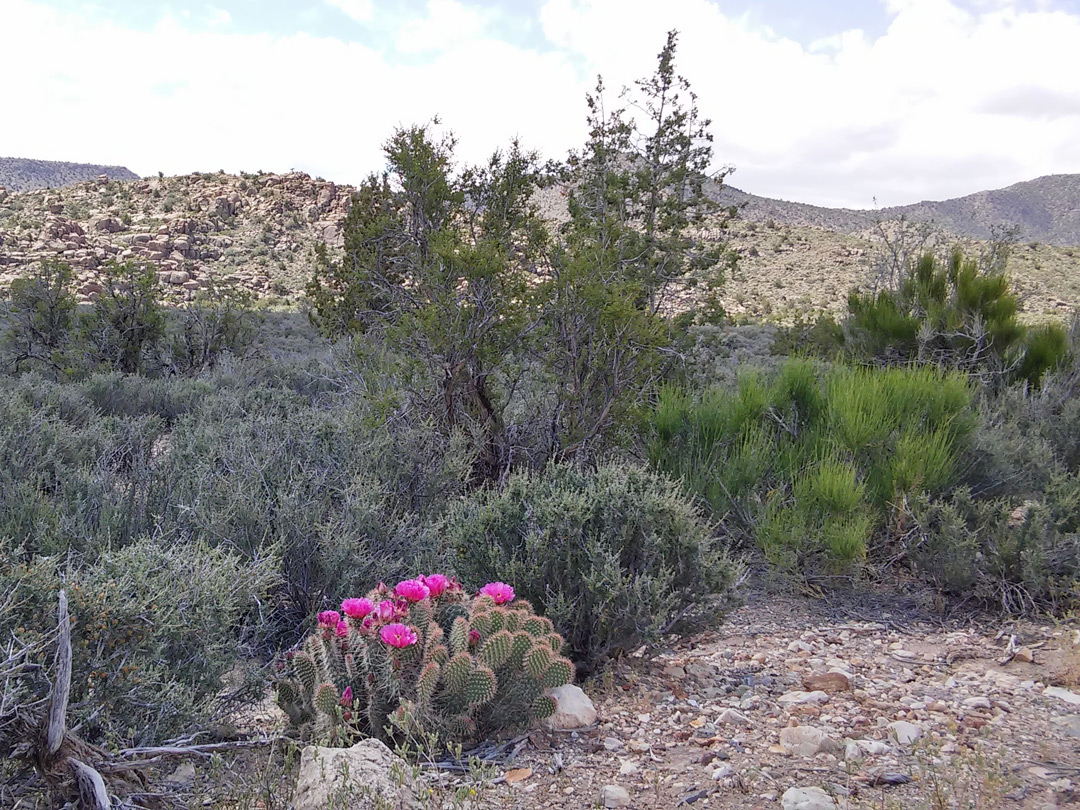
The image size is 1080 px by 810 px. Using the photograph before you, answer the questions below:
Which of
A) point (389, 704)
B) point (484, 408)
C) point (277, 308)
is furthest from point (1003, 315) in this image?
point (277, 308)

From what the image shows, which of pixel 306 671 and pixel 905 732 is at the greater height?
pixel 306 671

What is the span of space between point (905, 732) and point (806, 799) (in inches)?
28.3

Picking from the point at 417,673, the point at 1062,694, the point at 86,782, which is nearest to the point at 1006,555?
the point at 1062,694

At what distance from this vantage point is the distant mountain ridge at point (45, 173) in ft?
186

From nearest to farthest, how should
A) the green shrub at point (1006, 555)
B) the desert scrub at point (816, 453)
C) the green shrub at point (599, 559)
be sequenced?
the green shrub at point (599, 559) → the green shrub at point (1006, 555) → the desert scrub at point (816, 453)

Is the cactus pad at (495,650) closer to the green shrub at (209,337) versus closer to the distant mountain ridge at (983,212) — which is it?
the green shrub at (209,337)

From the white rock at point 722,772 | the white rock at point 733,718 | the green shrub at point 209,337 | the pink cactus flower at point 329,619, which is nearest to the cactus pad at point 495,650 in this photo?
the pink cactus flower at point 329,619

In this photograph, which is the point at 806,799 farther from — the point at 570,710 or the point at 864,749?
the point at 570,710

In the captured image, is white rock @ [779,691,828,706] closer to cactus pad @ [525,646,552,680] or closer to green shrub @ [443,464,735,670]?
green shrub @ [443,464,735,670]

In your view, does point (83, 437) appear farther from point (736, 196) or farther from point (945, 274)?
point (736, 196)

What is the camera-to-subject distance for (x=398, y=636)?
2.79m

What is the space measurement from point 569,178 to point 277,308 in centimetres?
2503

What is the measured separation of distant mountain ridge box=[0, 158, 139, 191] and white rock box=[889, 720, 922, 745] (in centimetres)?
6472

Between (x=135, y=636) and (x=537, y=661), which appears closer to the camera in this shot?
(x=135, y=636)
